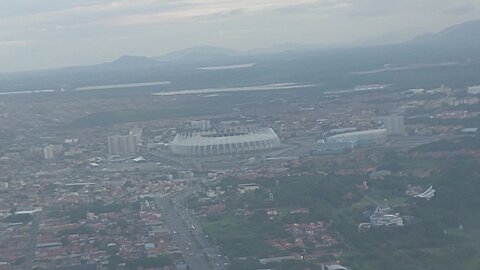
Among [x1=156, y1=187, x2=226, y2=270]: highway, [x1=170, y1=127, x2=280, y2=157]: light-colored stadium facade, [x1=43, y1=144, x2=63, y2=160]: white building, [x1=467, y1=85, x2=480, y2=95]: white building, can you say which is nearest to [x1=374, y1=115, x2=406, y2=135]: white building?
[x1=170, y1=127, x2=280, y2=157]: light-colored stadium facade

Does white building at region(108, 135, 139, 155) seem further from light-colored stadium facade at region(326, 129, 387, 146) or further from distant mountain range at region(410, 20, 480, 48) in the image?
distant mountain range at region(410, 20, 480, 48)

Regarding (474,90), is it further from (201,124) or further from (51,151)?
(51,151)

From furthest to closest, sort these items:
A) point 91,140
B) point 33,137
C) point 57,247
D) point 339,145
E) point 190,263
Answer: point 33,137 → point 91,140 → point 339,145 → point 57,247 → point 190,263

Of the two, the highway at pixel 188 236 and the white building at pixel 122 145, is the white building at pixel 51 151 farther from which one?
the highway at pixel 188 236

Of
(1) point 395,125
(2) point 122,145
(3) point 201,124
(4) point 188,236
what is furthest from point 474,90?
(4) point 188,236

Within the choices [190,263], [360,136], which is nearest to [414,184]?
[190,263]

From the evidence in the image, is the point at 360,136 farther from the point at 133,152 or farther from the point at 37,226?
the point at 37,226
